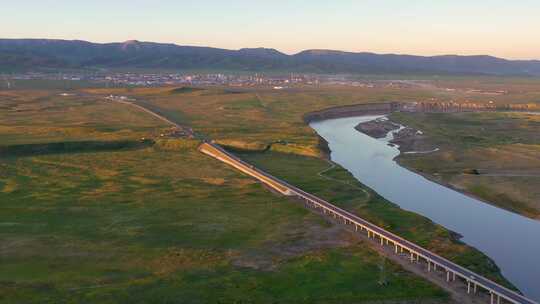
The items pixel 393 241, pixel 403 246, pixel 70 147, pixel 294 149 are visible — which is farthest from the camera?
pixel 294 149

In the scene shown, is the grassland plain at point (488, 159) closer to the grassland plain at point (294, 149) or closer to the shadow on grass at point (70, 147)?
the grassland plain at point (294, 149)

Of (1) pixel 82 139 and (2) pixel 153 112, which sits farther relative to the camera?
(2) pixel 153 112

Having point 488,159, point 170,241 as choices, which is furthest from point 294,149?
point 170,241

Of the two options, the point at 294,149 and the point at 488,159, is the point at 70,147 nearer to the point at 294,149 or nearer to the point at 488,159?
the point at 294,149

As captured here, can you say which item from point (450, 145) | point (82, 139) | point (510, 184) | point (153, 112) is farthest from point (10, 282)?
point (153, 112)

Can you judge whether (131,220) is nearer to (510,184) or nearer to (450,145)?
(510,184)

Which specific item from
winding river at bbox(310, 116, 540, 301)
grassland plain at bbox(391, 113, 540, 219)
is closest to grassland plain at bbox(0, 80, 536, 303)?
winding river at bbox(310, 116, 540, 301)
